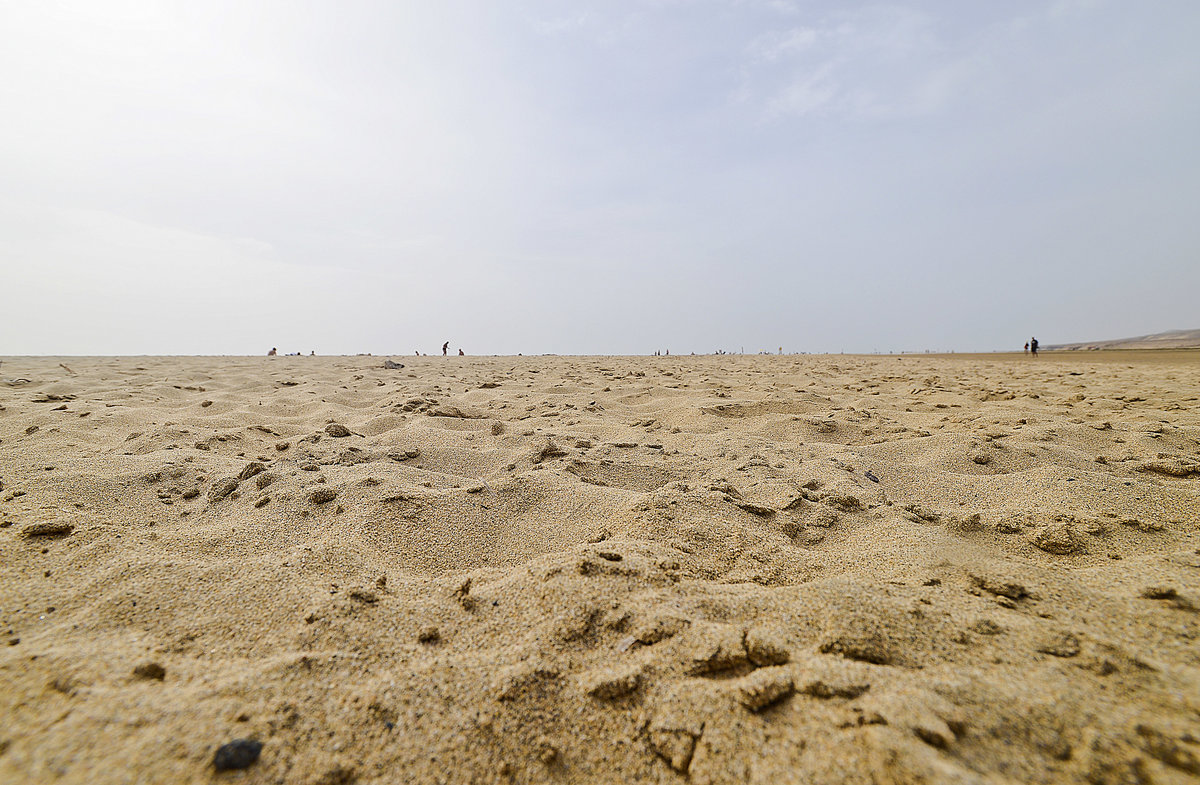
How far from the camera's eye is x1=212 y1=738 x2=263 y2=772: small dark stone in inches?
32.5

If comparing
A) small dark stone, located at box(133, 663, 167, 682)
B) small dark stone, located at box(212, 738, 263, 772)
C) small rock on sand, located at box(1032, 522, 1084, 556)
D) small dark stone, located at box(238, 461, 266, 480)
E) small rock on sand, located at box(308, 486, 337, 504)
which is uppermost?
small dark stone, located at box(238, 461, 266, 480)

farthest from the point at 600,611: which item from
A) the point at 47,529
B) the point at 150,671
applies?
the point at 47,529

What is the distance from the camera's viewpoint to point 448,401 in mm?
4387

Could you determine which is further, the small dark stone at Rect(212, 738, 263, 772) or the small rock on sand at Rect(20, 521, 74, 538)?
the small rock on sand at Rect(20, 521, 74, 538)

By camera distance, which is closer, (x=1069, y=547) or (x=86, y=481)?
(x=1069, y=547)

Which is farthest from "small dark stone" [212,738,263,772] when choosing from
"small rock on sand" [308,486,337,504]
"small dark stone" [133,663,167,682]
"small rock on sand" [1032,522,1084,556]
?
"small rock on sand" [1032,522,1084,556]

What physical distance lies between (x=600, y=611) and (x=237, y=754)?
757mm

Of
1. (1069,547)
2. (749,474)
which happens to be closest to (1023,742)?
(1069,547)

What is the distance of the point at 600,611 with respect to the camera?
1277 mm

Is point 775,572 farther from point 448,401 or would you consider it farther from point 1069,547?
point 448,401

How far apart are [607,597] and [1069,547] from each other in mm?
1549

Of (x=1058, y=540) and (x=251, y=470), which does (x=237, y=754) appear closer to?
(x=251, y=470)

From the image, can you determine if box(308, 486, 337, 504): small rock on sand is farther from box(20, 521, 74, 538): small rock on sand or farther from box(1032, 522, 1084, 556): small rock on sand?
box(1032, 522, 1084, 556): small rock on sand

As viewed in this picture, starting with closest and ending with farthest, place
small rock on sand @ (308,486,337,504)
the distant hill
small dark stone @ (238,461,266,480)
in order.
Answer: small rock on sand @ (308,486,337,504) < small dark stone @ (238,461,266,480) < the distant hill
